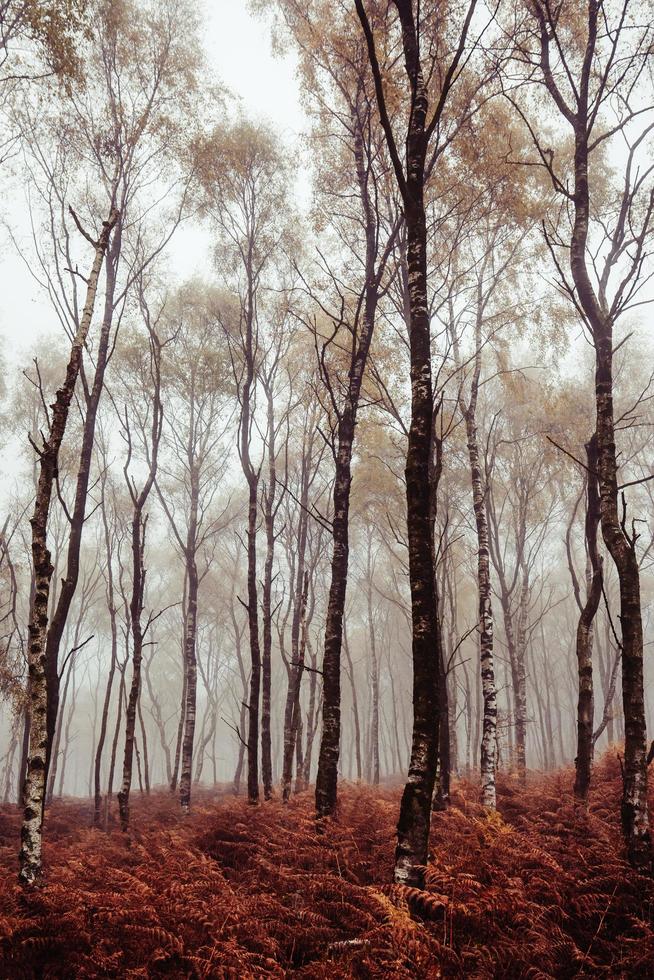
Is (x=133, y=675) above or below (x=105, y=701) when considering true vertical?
above

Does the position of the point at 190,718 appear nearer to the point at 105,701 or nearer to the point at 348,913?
the point at 105,701

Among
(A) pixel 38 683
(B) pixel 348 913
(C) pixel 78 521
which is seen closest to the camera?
(B) pixel 348 913

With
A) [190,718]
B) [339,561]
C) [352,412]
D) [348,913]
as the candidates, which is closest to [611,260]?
[352,412]

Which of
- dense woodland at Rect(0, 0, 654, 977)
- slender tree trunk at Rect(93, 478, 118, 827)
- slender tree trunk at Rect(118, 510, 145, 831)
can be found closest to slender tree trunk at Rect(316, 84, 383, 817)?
dense woodland at Rect(0, 0, 654, 977)

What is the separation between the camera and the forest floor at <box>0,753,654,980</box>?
3.43m

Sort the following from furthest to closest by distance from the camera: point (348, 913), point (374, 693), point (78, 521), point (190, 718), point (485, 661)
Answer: point (374, 693)
point (190, 718)
point (485, 661)
point (78, 521)
point (348, 913)

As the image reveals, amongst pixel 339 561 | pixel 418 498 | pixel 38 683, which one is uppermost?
pixel 418 498

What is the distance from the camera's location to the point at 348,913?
4.39 meters

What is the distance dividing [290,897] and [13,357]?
22137mm

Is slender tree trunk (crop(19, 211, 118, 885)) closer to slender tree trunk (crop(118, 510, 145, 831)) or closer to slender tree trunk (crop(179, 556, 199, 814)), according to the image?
slender tree trunk (crop(118, 510, 145, 831))

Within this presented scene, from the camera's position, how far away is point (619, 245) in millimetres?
6922

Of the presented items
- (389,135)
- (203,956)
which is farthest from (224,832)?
(389,135)

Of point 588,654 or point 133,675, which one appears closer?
point 588,654

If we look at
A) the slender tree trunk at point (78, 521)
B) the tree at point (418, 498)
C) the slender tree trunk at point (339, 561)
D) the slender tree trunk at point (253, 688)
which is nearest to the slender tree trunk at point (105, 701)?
the slender tree trunk at point (78, 521)
